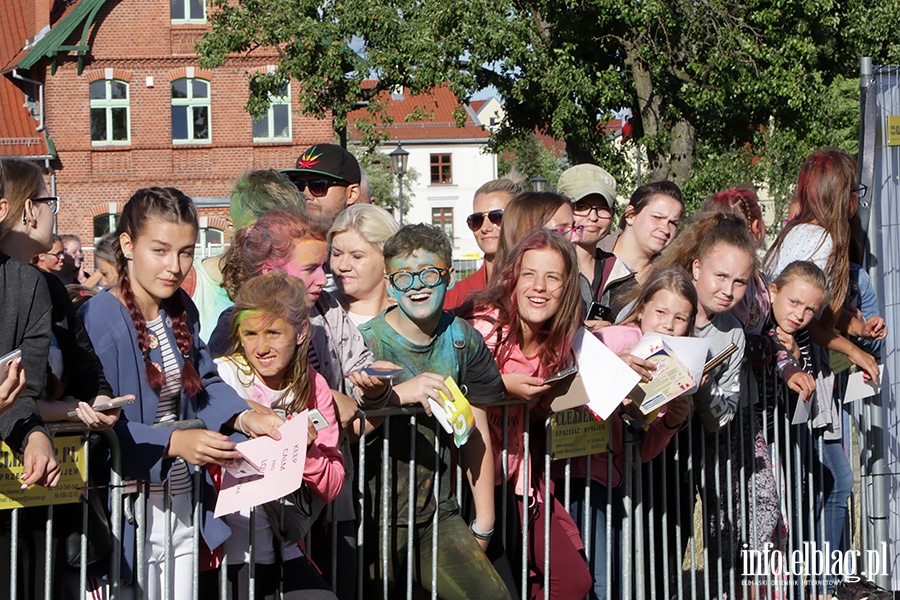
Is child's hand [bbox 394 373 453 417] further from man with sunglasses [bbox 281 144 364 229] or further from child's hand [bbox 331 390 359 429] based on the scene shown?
man with sunglasses [bbox 281 144 364 229]

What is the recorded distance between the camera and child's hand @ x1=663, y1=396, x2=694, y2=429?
15.5ft

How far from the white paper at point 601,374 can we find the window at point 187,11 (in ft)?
104

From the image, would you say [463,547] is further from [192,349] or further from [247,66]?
[247,66]

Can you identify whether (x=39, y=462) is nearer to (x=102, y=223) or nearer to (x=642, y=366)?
(x=642, y=366)

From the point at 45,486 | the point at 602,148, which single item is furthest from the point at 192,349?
the point at 602,148

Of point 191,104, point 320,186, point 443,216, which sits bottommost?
point 320,186

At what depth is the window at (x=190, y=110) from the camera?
33.5 metres

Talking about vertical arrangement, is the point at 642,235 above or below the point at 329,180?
below

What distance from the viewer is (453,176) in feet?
227

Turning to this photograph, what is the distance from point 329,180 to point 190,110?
1151 inches

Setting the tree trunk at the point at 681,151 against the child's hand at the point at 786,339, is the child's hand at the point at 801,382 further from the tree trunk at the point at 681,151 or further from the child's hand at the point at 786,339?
the tree trunk at the point at 681,151

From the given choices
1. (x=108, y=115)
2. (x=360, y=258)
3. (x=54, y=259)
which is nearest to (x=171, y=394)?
(x=360, y=258)

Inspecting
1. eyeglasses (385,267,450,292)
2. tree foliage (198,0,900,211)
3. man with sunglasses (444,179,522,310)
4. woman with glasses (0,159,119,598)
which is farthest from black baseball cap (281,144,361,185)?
tree foliage (198,0,900,211)

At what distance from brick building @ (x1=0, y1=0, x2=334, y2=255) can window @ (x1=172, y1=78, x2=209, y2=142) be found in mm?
31
